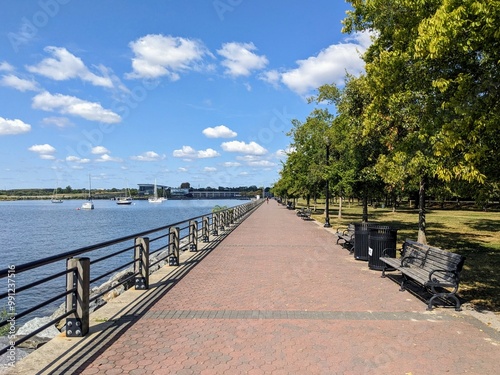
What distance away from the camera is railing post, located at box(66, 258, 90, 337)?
513cm

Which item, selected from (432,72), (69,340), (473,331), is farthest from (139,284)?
(432,72)

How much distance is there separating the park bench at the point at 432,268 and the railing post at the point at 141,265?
527 centimetres

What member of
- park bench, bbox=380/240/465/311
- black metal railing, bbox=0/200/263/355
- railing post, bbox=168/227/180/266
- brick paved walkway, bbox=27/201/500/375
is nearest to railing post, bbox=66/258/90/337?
black metal railing, bbox=0/200/263/355

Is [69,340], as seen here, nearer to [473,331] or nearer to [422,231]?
[473,331]

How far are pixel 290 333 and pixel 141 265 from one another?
3754 millimetres

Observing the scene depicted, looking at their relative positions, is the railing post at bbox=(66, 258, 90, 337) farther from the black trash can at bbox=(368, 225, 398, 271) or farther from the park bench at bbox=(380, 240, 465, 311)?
the black trash can at bbox=(368, 225, 398, 271)

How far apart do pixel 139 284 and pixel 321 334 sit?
13.5 ft

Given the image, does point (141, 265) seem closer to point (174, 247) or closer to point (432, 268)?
point (174, 247)

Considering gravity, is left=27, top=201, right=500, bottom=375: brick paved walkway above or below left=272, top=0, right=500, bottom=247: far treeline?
below

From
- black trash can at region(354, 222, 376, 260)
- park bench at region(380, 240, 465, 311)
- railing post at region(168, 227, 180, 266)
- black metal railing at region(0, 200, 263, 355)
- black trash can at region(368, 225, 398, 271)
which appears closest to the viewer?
black metal railing at region(0, 200, 263, 355)

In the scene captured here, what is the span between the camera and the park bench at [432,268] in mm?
6625

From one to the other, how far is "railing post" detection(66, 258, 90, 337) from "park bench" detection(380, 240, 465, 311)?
18.1 ft

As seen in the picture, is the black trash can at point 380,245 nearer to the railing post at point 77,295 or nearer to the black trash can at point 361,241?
the black trash can at point 361,241

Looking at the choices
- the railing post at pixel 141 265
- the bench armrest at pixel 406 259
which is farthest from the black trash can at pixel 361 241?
the railing post at pixel 141 265
